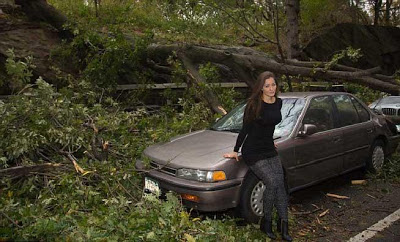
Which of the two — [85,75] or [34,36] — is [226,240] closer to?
[85,75]

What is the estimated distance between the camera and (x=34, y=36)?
9.32 meters

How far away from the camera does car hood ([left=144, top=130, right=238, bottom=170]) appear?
4172 millimetres

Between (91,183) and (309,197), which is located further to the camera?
(309,197)

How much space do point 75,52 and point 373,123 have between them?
6.67m

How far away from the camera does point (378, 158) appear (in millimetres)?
6223

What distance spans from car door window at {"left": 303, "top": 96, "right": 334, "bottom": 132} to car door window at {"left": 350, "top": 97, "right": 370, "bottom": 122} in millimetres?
733

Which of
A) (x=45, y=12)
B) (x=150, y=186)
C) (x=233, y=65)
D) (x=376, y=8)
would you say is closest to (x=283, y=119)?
(x=150, y=186)

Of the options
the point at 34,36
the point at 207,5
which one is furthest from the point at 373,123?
the point at 34,36

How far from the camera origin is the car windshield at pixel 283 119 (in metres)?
4.91

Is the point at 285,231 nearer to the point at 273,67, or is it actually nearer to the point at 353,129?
the point at 353,129

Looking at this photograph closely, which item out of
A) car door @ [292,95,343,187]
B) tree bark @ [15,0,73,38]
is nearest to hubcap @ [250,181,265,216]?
car door @ [292,95,343,187]

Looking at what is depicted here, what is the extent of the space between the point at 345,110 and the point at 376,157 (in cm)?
110

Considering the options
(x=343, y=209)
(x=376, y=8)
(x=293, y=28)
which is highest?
(x=376, y=8)

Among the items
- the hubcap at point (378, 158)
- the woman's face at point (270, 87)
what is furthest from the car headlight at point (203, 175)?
the hubcap at point (378, 158)
